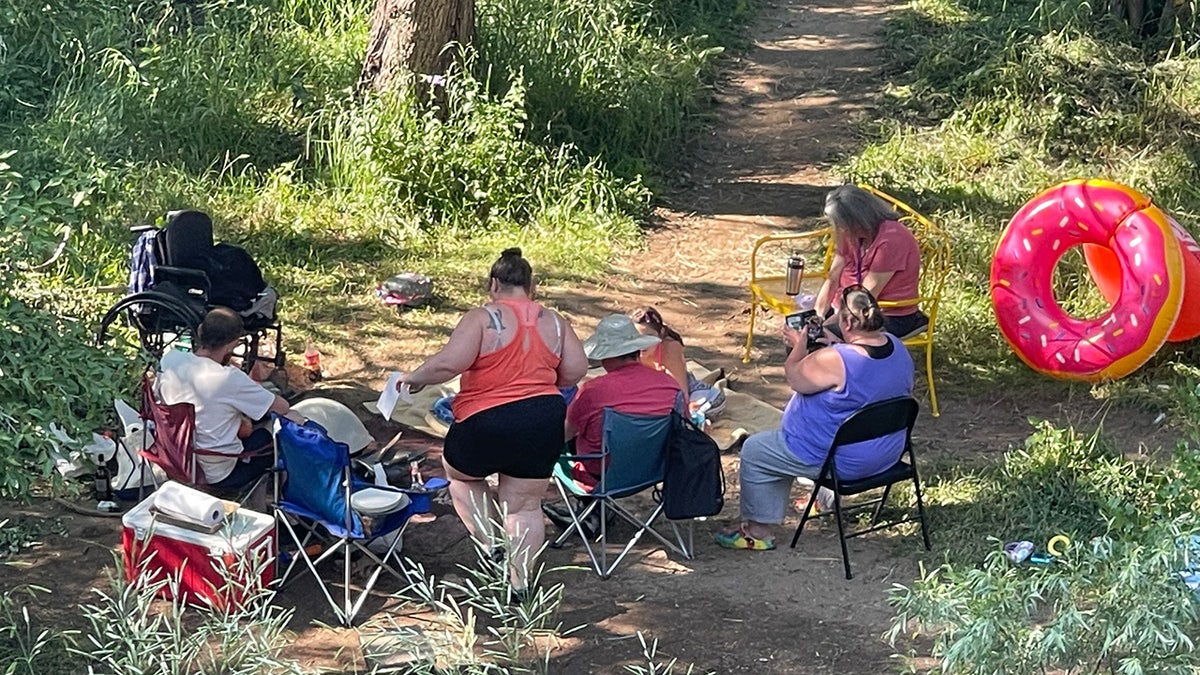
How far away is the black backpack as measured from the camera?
5699 millimetres

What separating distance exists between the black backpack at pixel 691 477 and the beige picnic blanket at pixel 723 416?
1461 mm

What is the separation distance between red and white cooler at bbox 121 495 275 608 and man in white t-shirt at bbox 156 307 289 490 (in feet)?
1.37

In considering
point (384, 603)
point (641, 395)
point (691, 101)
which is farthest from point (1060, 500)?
point (691, 101)

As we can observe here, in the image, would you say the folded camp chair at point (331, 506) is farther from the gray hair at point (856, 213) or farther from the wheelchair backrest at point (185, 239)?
the gray hair at point (856, 213)

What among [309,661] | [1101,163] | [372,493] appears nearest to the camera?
[309,661]

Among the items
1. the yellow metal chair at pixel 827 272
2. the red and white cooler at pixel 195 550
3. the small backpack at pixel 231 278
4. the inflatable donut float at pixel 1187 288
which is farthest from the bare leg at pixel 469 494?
the inflatable donut float at pixel 1187 288

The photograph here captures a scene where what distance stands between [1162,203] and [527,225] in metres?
4.16

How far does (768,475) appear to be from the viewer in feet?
19.6

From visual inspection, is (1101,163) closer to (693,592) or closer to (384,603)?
(693,592)

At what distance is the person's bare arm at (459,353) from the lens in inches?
212

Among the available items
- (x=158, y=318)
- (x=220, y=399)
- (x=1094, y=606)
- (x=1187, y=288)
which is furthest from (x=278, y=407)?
(x=1187, y=288)

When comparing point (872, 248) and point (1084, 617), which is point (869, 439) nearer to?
point (872, 248)

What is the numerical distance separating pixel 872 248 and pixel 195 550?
3472 millimetres

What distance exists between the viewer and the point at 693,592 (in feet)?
18.8
